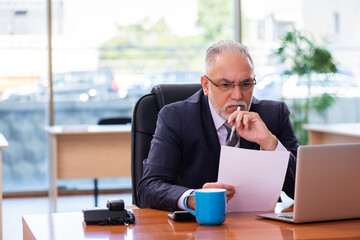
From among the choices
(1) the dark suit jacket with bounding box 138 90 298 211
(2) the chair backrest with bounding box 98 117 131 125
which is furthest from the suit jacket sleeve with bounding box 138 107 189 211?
(2) the chair backrest with bounding box 98 117 131 125

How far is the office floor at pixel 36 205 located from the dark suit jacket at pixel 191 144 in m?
2.73

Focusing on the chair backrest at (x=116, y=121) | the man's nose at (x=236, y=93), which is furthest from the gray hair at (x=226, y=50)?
the chair backrest at (x=116, y=121)

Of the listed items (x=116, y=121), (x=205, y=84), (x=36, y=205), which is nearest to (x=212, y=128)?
(x=205, y=84)

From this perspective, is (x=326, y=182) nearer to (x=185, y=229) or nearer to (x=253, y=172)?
(x=253, y=172)

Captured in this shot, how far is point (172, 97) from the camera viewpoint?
2246 millimetres

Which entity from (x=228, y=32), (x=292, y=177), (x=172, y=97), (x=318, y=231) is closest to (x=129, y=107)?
(x=228, y=32)

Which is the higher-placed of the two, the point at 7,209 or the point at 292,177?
the point at 292,177

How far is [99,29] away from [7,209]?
1937mm

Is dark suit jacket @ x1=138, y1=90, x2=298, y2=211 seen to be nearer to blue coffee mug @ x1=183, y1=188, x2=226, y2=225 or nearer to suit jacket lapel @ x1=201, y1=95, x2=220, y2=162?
suit jacket lapel @ x1=201, y1=95, x2=220, y2=162

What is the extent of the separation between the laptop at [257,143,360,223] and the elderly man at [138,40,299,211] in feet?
1.34

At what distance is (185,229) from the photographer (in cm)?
148

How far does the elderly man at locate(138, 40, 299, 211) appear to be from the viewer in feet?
6.22

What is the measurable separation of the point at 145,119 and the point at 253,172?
658mm

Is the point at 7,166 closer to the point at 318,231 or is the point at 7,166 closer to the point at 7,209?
the point at 7,209
